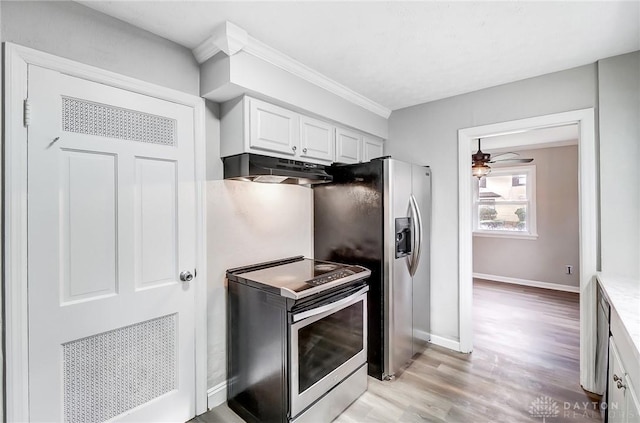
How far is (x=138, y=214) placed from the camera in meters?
1.77

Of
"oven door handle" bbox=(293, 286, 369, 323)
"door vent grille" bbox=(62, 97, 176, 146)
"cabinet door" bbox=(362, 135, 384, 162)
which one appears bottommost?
"oven door handle" bbox=(293, 286, 369, 323)

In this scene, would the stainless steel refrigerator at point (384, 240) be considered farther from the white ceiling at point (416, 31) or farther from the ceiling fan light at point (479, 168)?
the ceiling fan light at point (479, 168)

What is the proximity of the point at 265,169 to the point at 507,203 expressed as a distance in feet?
17.1

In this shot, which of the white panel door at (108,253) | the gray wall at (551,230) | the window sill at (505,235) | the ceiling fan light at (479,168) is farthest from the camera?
the window sill at (505,235)

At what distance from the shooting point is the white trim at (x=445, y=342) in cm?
293

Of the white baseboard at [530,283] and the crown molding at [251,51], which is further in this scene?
the white baseboard at [530,283]

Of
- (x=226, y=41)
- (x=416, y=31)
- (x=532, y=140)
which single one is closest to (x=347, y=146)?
(x=416, y=31)

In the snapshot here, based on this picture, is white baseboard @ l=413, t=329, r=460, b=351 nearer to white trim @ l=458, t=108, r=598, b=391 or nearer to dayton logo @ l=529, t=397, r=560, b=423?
dayton logo @ l=529, t=397, r=560, b=423

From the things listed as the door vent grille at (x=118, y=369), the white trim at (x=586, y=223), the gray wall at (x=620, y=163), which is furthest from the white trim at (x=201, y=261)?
the gray wall at (x=620, y=163)

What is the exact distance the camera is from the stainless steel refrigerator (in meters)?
2.46

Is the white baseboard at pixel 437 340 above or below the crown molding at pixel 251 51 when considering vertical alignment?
below

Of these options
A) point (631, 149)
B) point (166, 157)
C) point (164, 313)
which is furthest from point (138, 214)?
point (631, 149)

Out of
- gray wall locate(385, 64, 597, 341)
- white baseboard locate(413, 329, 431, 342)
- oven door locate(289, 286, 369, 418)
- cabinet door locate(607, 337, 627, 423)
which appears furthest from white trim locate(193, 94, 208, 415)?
cabinet door locate(607, 337, 627, 423)

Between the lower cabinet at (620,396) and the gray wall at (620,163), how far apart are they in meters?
0.86
